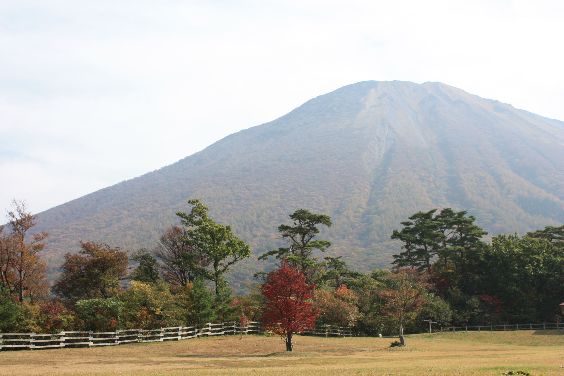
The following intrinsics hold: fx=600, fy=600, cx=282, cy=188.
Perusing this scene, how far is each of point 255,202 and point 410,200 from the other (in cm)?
4854

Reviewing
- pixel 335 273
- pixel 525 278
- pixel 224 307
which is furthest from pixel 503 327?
pixel 224 307

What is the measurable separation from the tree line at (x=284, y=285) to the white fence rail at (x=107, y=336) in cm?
88

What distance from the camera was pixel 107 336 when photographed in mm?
42875

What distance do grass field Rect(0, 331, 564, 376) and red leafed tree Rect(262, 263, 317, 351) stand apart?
1894mm

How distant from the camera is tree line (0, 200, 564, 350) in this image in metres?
42.2

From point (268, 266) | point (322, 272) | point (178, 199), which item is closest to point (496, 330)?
point (322, 272)

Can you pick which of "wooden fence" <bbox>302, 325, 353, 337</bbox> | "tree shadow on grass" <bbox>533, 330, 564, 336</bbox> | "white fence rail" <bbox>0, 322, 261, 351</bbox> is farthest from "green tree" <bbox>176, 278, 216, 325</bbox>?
"tree shadow on grass" <bbox>533, 330, 564, 336</bbox>

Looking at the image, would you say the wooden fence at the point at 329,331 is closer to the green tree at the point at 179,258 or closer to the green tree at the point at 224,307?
the green tree at the point at 224,307

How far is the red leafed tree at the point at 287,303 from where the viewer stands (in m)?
39.6

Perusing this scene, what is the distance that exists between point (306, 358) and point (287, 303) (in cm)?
576

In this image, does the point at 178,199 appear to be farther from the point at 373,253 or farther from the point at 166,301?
the point at 166,301

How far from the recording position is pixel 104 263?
→ 50.7 metres

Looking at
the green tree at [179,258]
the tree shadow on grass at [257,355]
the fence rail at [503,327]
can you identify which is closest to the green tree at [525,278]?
the fence rail at [503,327]

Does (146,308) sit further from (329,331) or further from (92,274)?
(329,331)
